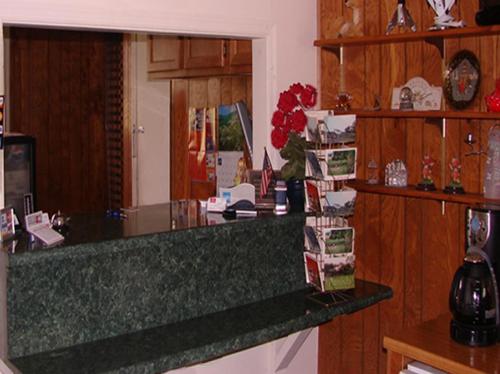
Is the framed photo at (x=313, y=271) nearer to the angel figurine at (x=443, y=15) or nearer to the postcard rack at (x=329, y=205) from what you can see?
the postcard rack at (x=329, y=205)

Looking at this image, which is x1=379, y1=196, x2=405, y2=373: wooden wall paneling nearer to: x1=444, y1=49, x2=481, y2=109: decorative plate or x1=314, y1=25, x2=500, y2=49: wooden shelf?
x1=444, y1=49, x2=481, y2=109: decorative plate

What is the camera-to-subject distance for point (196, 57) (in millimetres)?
3566

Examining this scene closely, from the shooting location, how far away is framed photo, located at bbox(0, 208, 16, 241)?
220 cm

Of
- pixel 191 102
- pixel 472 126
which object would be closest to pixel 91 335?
pixel 472 126

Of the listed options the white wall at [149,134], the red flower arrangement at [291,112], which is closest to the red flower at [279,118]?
the red flower arrangement at [291,112]

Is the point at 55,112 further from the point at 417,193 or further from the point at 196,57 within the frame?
the point at 417,193

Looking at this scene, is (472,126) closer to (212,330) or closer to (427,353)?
(427,353)

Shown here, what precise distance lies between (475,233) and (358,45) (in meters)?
1.07

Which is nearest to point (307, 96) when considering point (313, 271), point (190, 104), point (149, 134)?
point (313, 271)

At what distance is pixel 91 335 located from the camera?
87.7 inches

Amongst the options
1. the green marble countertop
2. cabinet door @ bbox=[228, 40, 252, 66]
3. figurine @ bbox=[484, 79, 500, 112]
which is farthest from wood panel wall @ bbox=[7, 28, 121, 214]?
figurine @ bbox=[484, 79, 500, 112]

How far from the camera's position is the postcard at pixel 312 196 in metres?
2.74

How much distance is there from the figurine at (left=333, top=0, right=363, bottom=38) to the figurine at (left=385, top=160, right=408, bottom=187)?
59cm

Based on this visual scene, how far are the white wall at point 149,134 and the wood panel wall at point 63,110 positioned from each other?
415mm
